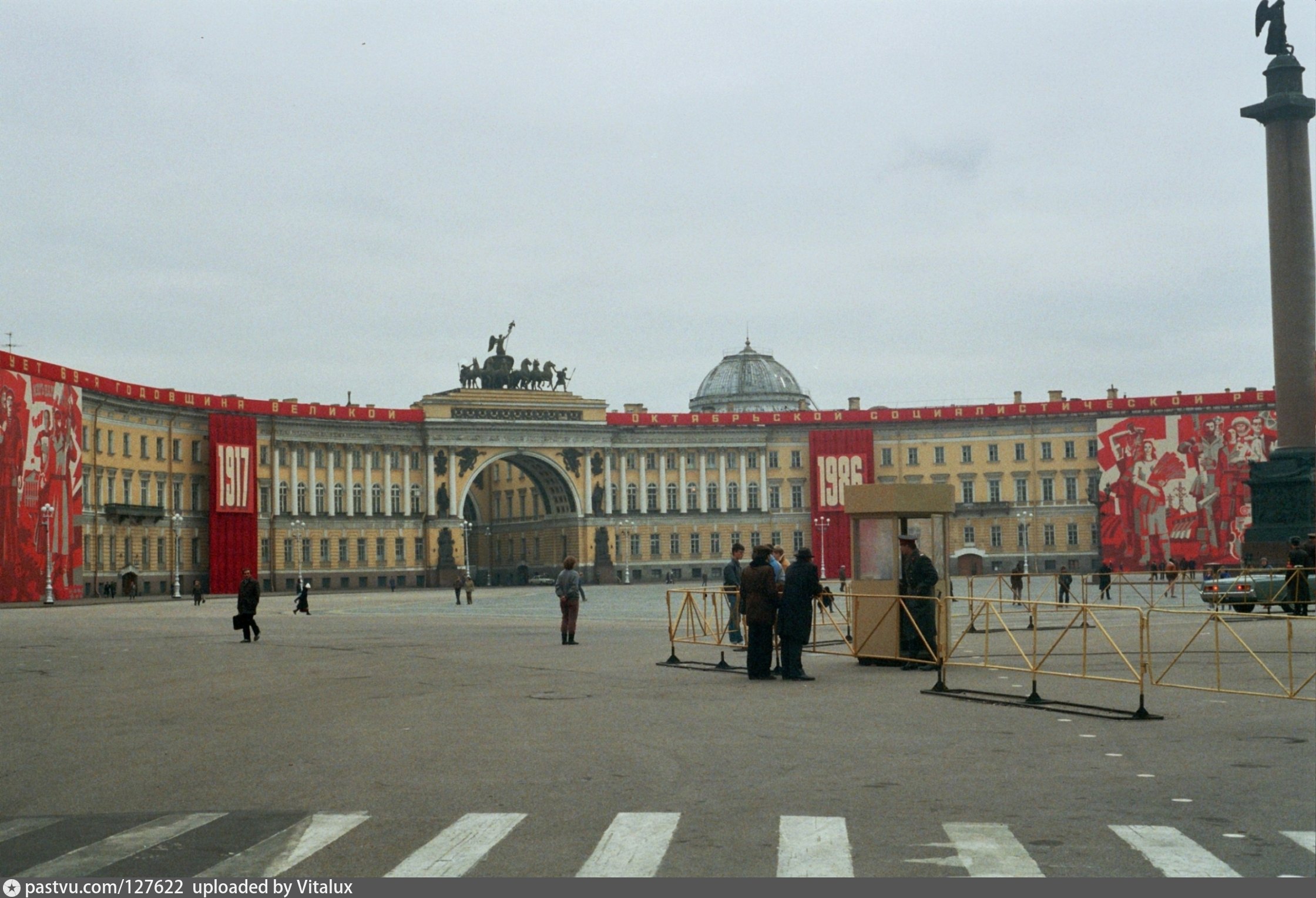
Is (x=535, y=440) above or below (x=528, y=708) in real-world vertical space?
above

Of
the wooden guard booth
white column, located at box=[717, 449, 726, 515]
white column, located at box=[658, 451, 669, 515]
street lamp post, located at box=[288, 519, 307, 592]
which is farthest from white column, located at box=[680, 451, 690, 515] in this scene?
the wooden guard booth

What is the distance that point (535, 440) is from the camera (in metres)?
116

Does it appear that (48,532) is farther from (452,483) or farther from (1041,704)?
(1041,704)

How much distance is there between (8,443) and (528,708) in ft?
183

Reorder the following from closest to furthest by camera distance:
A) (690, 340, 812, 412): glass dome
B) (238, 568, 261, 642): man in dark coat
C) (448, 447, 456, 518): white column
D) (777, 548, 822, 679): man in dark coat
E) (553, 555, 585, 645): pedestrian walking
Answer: (777, 548, 822, 679): man in dark coat
(553, 555, 585, 645): pedestrian walking
(238, 568, 261, 642): man in dark coat
(448, 447, 456, 518): white column
(690, 340, 812, 412): glass dome

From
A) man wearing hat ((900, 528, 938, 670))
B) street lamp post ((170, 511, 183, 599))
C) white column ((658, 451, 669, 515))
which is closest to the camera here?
man wearing hat ((900, 528, 938, 670))

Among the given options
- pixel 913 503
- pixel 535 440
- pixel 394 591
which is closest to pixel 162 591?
pixel 394 591

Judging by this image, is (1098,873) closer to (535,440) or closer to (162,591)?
(162,591)

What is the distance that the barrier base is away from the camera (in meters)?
15.8

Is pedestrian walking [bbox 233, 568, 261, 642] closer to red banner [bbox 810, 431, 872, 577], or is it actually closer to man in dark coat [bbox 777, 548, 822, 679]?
man in dark coat [bbox 777, 548, 822, 679]

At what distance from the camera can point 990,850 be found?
8.95 m

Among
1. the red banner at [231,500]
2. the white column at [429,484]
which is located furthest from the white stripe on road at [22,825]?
the white column at [429,484]

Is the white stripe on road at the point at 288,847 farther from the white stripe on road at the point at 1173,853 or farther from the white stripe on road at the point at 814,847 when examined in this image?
the white stripe on road at the point at 1173,853

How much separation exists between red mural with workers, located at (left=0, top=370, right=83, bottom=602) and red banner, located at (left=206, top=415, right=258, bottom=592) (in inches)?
782
